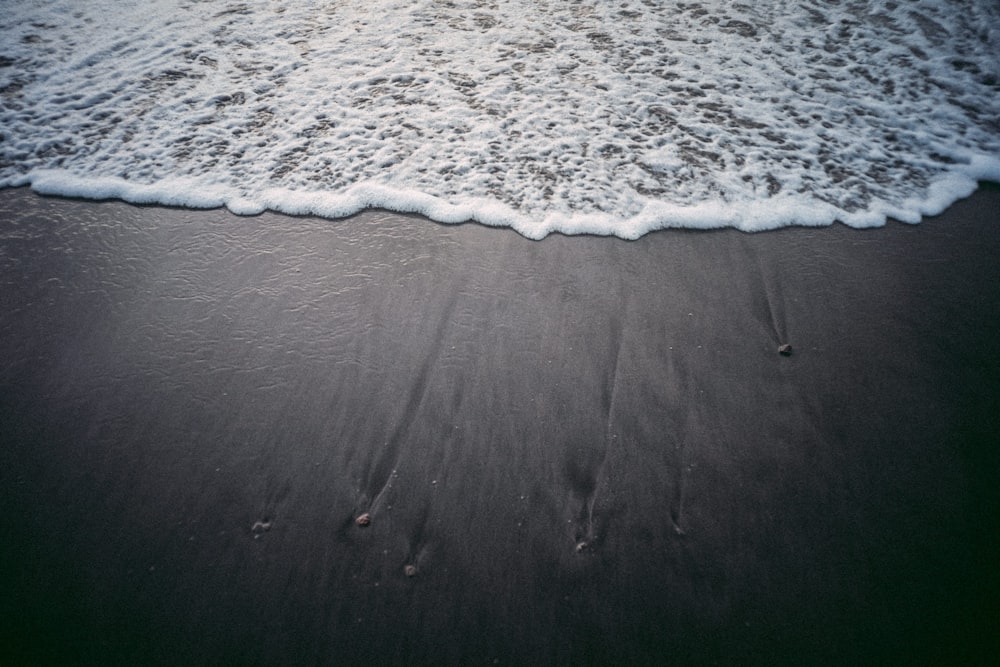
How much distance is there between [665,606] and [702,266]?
1.65 meters

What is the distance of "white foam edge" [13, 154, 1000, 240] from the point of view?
2660mm

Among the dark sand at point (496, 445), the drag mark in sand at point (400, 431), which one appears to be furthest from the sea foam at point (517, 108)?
the drag mark in sand at point (400, 431)

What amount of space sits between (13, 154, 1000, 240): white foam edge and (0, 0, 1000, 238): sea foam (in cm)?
1

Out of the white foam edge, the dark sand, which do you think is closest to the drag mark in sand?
the dark sand

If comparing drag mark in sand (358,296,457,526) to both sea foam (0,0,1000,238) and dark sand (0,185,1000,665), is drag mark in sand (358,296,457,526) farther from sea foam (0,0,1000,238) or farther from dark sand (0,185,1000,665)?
sea foam (0,0,1000,238)

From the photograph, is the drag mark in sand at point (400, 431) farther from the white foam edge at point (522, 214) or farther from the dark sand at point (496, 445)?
the white foam edge at point (522, 214)

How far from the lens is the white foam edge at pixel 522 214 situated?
2.66m

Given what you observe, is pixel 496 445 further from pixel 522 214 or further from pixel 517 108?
pixel 517 108

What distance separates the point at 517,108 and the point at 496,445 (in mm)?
2676

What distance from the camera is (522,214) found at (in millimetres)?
2736

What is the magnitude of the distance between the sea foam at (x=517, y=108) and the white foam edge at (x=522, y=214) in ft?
0.04

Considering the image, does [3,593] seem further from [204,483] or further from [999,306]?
[999,306]

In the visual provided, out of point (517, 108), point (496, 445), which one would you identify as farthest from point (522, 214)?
point (496, 445)

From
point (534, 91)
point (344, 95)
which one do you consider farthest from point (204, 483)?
point (534, 91)
